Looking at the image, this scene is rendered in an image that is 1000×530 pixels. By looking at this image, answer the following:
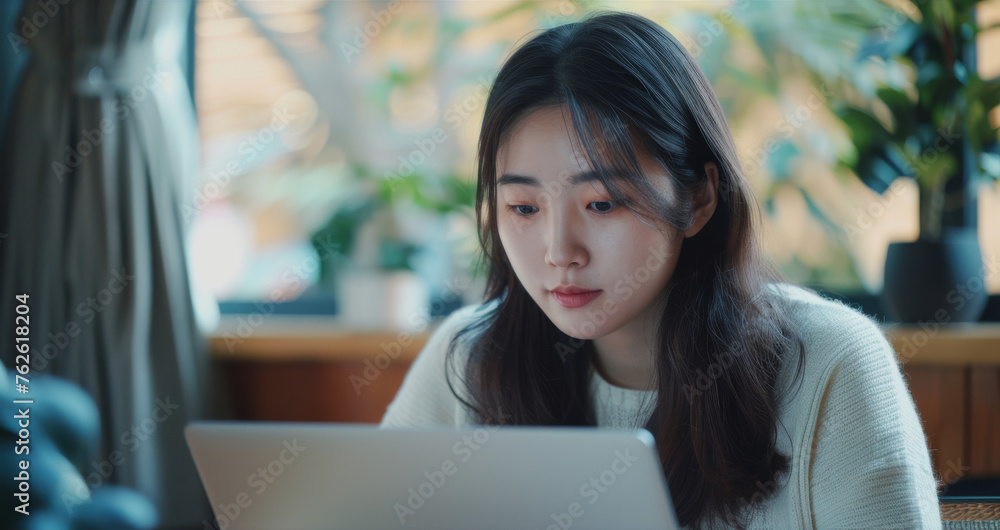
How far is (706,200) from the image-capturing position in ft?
3.40

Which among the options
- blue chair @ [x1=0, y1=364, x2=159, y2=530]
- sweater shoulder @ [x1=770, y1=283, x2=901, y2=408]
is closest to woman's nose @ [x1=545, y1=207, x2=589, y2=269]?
sweater shoulder @ [x1=770, y1=283, x2=901, y2=408]

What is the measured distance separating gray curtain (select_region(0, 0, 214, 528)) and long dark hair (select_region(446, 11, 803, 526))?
1.11 m

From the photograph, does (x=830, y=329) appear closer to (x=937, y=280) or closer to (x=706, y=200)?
(x=706, y=200)

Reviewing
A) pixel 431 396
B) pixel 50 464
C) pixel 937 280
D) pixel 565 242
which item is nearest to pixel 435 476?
pixel 565 242

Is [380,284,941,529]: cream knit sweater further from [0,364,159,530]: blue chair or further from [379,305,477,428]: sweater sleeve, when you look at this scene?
[0,364,159,530]: blue chair

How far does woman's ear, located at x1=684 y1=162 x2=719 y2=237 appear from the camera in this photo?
1.02m

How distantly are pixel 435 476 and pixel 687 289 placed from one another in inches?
22.0

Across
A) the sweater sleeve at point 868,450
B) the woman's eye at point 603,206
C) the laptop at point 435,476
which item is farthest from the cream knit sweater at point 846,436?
the laptop at point 435,476

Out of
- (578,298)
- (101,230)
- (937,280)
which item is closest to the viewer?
(578,298)

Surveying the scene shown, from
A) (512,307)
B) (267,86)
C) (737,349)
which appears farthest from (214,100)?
(737,349)

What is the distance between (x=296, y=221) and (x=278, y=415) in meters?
0.56

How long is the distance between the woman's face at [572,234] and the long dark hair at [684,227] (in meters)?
0.02

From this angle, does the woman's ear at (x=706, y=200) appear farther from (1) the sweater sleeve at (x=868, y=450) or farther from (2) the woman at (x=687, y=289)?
(1) the sweater sleeve at (x=868, y=450)

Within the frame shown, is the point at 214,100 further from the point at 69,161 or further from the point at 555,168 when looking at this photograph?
the point at 555,168
